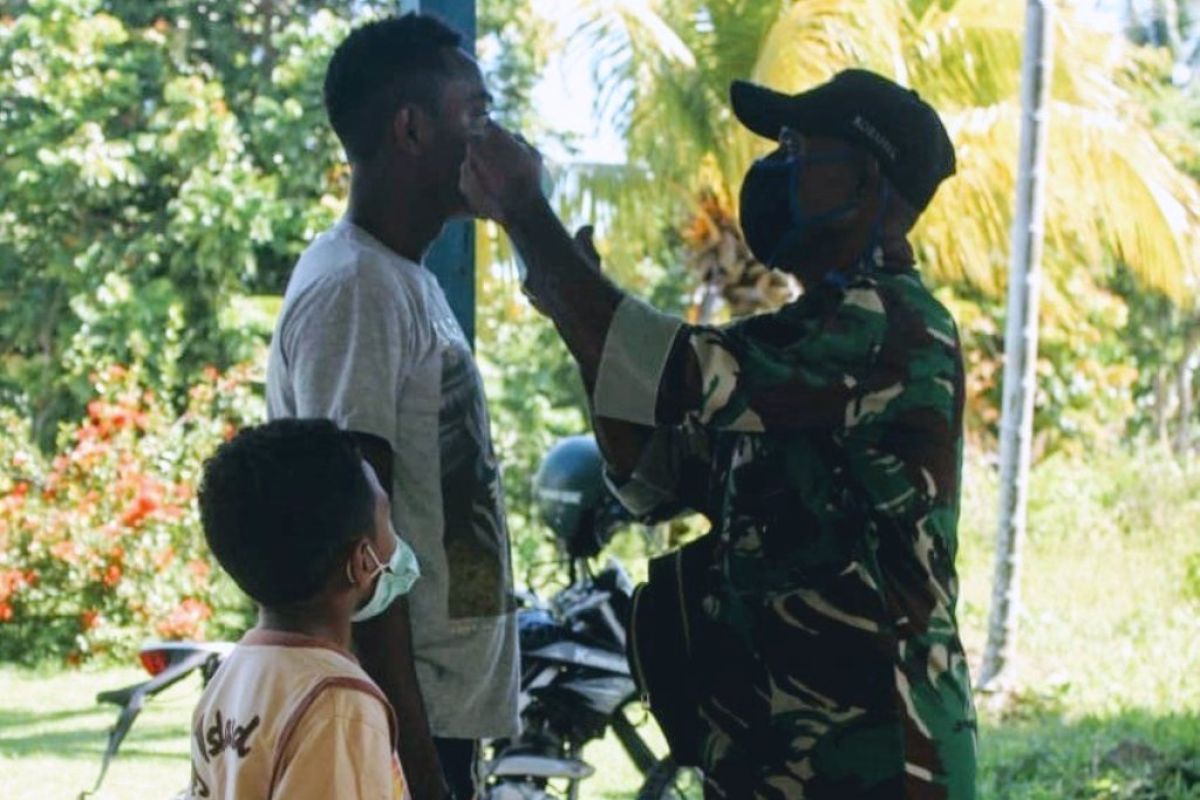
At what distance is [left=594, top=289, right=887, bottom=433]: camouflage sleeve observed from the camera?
2361mm

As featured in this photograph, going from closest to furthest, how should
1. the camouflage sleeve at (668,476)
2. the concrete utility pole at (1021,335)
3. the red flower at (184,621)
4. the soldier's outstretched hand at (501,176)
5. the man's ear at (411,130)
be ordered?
the soldier's outstretched hand at (501,176) < the camouflage sleeve at (668,476) < the man's ear at (411,130) < the concrete utility pole at (1021,335) < the red flower at (184,621)

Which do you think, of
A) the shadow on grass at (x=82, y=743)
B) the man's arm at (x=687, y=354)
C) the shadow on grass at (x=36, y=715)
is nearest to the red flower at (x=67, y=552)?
the shadow on grass at (x=36, y=715)

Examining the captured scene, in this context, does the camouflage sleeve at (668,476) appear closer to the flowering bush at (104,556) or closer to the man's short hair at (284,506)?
the man's short hair at (284,506)

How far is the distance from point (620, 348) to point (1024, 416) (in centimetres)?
713

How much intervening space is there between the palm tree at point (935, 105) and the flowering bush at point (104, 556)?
9.95 ft

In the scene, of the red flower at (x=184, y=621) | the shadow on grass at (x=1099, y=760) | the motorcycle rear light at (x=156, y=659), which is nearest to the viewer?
the motorcycle rear light at (x=156, y=659)

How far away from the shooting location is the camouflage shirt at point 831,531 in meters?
2.38

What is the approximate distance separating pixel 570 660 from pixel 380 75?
6.96ft

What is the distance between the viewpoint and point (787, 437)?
250 cm

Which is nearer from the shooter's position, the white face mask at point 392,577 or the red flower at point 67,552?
the white face mask at point 392,577

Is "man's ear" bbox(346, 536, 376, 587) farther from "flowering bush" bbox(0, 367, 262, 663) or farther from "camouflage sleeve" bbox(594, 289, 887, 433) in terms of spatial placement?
"flowering bush" bbox(0, 367, 262, 663)

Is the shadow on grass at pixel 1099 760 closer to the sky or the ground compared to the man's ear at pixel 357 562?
closer to the ground

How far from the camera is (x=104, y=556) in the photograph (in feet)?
34.1

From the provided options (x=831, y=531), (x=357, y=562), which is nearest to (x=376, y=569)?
(x=357, y=562)
